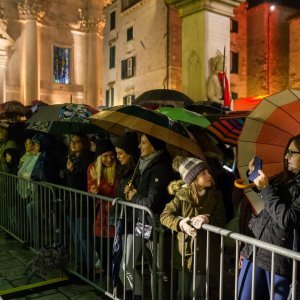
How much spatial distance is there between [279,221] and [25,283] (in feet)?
11.8

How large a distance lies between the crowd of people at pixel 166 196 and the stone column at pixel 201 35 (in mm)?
4843

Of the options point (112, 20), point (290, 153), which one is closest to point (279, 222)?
point (290, 153)

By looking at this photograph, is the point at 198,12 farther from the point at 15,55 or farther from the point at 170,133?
the point at 15,55

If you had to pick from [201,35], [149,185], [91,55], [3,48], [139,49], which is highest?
[139,49]

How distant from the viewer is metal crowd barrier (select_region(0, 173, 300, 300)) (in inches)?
148

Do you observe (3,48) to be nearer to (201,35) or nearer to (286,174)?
(201,35)

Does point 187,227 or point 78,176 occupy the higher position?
point 78,176

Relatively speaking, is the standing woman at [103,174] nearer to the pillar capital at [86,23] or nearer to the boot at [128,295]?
the boot at [128,295]

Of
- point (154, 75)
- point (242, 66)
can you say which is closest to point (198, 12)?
point (154, 75)

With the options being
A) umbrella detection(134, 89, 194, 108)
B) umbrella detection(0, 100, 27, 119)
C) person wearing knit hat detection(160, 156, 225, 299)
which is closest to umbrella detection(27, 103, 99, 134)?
umbrella detection(134, 89, 194, 108)

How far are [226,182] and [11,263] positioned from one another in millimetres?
3319

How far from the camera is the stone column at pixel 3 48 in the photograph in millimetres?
19984

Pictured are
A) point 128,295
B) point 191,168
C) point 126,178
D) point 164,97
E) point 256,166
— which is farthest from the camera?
point 164,97

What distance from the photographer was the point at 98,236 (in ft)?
16.2
